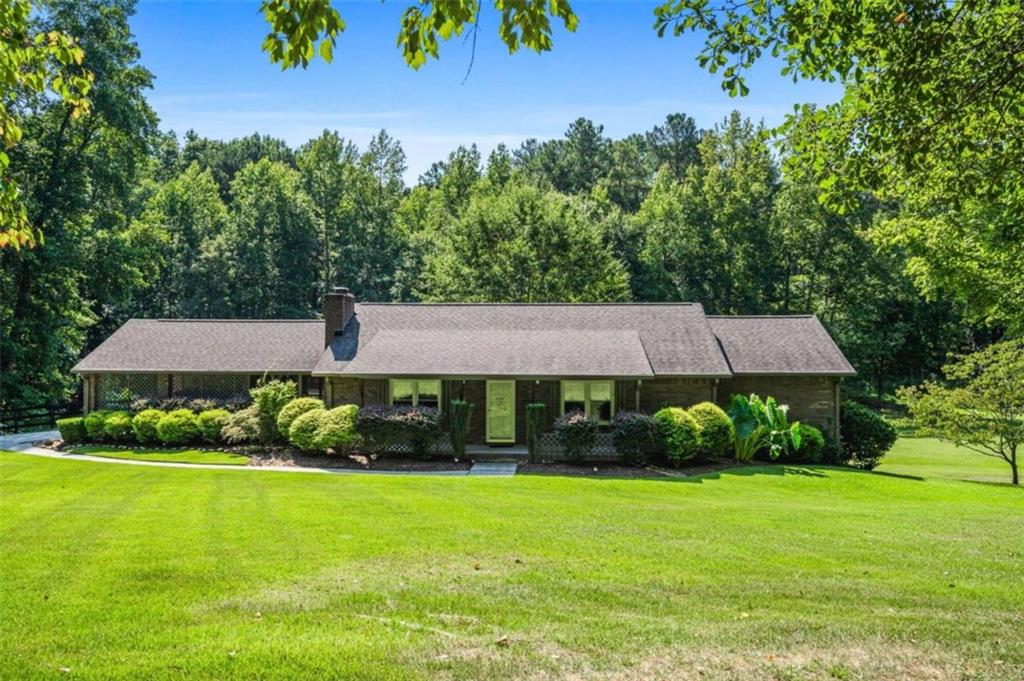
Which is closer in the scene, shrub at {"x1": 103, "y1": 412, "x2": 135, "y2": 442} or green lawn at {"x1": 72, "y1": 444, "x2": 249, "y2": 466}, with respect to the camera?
green lawn at {"x1": 72, "y1": 444, "x2": 249, "y2": 466}

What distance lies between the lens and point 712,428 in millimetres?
21062

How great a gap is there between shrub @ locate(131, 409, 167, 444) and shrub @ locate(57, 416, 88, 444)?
2.08 metres

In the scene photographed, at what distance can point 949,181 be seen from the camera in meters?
8.27

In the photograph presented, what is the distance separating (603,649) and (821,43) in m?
5.74

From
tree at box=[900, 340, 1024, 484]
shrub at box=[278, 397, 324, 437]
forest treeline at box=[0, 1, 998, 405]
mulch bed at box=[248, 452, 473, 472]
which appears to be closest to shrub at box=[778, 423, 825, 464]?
tree at box=[900, 340, 1024, 484]

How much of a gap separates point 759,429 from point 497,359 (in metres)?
7.99

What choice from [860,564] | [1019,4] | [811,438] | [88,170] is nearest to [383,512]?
[860,564]

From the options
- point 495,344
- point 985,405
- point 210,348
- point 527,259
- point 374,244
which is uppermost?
point 374,244

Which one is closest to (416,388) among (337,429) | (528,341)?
(337,429)

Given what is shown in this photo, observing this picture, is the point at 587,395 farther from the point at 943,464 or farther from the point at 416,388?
the point at 943,464

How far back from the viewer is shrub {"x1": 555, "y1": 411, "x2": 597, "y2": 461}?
829 inches

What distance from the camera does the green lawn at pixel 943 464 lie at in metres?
23.4

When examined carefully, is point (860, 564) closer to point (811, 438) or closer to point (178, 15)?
point (178, 15)

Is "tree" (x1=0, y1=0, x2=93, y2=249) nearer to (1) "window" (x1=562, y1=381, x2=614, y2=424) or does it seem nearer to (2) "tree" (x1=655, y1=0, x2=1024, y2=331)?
(2) "tree" (x1=655, y1=0, x2=1024, y2=331)
